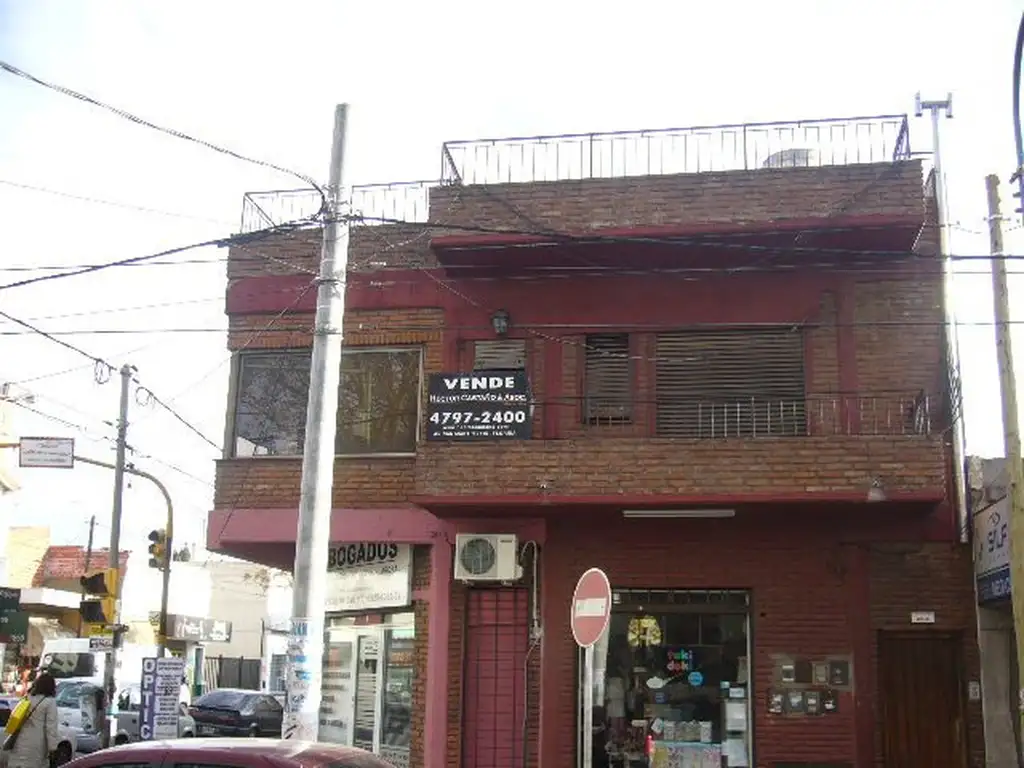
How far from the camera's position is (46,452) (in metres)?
19.0

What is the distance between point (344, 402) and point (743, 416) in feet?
17.4

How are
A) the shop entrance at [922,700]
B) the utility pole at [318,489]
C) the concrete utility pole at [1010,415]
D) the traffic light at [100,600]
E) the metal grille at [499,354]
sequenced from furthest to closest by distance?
the traffic light at [100,600]
the metal grille at [499,354]
the shop entrance at [922,700]
the concrete utility pole at [1010,415]
the utility pole at [318,489]

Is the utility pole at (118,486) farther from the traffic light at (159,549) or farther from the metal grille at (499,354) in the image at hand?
the metal grille at (499,354)

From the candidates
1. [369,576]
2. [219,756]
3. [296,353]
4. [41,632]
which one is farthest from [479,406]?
[41,632]

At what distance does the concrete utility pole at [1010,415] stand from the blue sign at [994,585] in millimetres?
934

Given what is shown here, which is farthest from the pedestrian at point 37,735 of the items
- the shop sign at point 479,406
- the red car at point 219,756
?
the red car at point 219,756

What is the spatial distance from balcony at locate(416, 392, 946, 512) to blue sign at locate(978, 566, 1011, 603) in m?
1.04

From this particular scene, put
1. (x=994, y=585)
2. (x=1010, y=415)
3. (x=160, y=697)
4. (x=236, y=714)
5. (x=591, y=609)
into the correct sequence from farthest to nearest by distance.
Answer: (x=236, y=714) < (x=160, y=697) < (x=994, y=585) < (x=1010, y=415) < (x=591, y=609)

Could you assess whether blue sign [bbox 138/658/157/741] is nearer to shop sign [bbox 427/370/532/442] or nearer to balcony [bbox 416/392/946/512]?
balcony [bbox 416/392/946/512]

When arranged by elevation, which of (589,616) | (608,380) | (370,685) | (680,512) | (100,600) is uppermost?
(608,380)

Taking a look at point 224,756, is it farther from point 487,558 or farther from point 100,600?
point 100,600

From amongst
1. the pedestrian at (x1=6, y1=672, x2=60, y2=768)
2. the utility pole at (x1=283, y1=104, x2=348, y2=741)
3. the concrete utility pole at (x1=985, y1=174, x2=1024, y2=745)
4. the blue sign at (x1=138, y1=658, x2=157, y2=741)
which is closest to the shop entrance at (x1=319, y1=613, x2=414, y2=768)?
the blue sign at (x1=138, y1=658, x2=157, y2=741)

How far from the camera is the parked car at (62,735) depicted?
22.4 meters

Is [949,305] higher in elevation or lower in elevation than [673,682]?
higher
